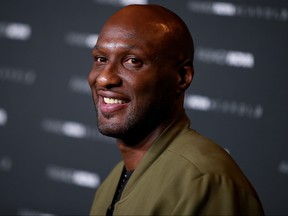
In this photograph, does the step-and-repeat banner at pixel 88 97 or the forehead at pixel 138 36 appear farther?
the step-and-repeat banner at pixel 88 97

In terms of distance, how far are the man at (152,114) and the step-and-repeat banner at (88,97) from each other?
1196 millimetres

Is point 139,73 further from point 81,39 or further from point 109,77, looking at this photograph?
point 81,39

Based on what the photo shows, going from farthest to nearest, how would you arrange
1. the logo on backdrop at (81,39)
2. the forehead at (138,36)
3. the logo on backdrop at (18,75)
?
the logo on backdrop at (18,75), the logo on backdrop at (81,39), the forehead at (138,36)

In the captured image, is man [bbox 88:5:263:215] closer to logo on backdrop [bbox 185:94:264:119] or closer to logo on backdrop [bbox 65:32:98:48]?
logo on backdrop [bbox 185:94:264:119]

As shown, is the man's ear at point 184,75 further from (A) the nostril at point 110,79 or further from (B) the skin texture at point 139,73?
(A) the nostril at point 110,79

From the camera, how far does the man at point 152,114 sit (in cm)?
100

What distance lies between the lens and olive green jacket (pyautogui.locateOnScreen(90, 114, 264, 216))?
0.94m

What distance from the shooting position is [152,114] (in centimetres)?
114

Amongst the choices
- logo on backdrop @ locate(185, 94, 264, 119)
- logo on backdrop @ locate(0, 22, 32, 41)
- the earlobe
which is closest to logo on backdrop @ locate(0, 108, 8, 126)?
logo on backdrop @ locate(0, 22, 32, 41)

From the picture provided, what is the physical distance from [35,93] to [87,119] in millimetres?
334


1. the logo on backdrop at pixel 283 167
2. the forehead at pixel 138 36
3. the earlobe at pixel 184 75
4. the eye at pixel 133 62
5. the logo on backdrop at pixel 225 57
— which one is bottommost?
the logo on backdrop at pixel 283 167

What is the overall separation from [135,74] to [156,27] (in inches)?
4.7

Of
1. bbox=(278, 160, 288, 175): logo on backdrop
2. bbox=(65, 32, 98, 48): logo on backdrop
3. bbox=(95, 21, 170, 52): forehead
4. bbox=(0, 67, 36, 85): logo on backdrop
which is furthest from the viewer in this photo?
bbox=(0, 67, 36, 85): logo on backdrop

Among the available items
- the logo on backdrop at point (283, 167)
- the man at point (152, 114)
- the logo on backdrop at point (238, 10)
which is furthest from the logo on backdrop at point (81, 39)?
the man at point (152, 114)
